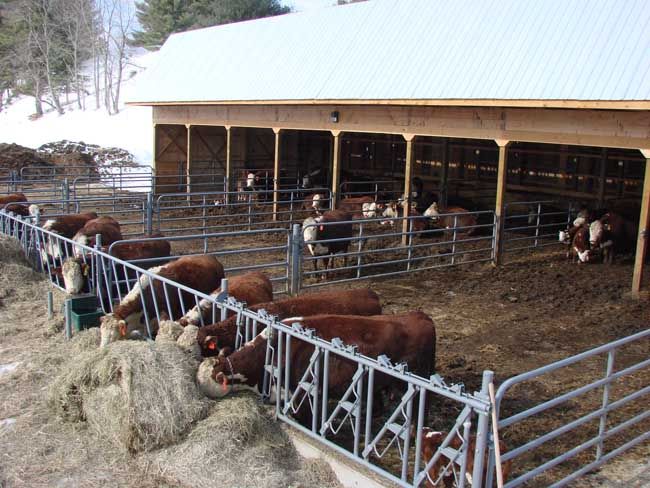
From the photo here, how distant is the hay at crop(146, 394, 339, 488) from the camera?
4.45 metres

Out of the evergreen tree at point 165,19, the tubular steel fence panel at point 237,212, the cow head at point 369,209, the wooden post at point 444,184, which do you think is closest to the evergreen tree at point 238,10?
the evergreen tree at point 165,19

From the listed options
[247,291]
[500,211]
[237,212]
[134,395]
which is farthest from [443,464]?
[237,212]

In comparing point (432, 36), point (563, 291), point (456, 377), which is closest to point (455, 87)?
point (432, 36)

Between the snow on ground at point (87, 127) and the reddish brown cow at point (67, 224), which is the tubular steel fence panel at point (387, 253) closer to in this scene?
the reddish brown cow at point (67, 224)

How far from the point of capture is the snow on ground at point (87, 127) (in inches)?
1535

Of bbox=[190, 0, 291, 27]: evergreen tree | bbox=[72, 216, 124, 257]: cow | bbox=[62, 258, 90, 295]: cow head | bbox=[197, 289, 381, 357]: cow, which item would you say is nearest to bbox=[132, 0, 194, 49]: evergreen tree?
bbox=[190, 0, 291, 27]: evergreen tree

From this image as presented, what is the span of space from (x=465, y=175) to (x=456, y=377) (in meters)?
14.3

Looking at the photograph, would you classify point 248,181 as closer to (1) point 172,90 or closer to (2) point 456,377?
(1) point 172,90

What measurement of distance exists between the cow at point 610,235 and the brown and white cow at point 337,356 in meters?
7.74

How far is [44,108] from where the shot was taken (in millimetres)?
57125

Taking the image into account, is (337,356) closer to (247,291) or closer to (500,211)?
(247,291)

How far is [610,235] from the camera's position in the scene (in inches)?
492

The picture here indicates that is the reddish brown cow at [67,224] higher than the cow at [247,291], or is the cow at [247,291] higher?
the reddish brown cow at [67,224]

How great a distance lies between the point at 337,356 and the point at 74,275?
450cm
